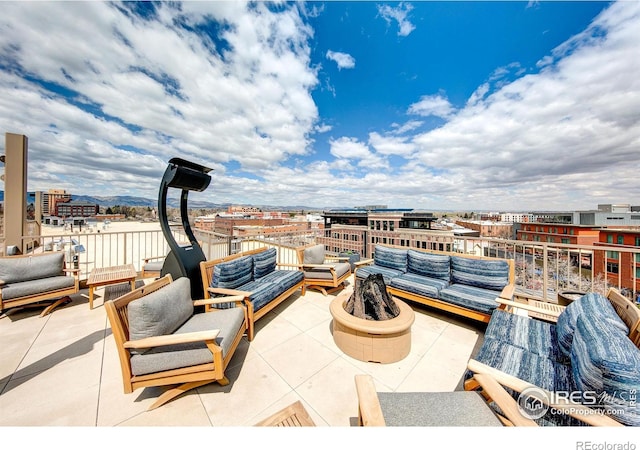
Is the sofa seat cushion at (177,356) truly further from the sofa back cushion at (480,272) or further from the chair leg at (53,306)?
the sofa back cushion at (480,272)

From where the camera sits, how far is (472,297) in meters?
2.81

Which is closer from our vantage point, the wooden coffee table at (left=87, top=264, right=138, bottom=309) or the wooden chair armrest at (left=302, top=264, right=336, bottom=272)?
the wooden coffee table at (left=87, top=264, right=138, bottom=309)

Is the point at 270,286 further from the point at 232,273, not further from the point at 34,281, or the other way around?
the point at 34,281

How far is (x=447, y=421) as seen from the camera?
1.13 metres

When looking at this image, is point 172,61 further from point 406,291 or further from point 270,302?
point 406,291

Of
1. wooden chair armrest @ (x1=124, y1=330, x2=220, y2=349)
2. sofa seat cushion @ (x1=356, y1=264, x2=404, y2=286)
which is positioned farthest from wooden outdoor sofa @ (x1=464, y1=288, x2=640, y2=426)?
wooden chair armrest @ (x1=124, y1=330, x2=220, y2=349)

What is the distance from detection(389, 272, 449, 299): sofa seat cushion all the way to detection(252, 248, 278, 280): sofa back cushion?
2.10 meters

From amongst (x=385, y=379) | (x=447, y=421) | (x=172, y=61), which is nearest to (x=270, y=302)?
(x=385, y=379)

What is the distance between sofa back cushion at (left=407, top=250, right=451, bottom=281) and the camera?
345 centimetres

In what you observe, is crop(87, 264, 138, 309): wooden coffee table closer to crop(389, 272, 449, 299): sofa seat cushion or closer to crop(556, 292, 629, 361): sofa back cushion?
crop(389, 272, 449, 299): sofa seat cushion

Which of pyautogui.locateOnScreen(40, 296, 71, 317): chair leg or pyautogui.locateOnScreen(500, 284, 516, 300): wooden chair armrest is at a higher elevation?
pyautogui.locateOnScreen(500, 284, 516, 300): wooden chair armrest

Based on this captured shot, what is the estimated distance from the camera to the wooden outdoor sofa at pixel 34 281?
2912 millimetres

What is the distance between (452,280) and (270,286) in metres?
2.91

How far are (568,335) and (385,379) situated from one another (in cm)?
153
